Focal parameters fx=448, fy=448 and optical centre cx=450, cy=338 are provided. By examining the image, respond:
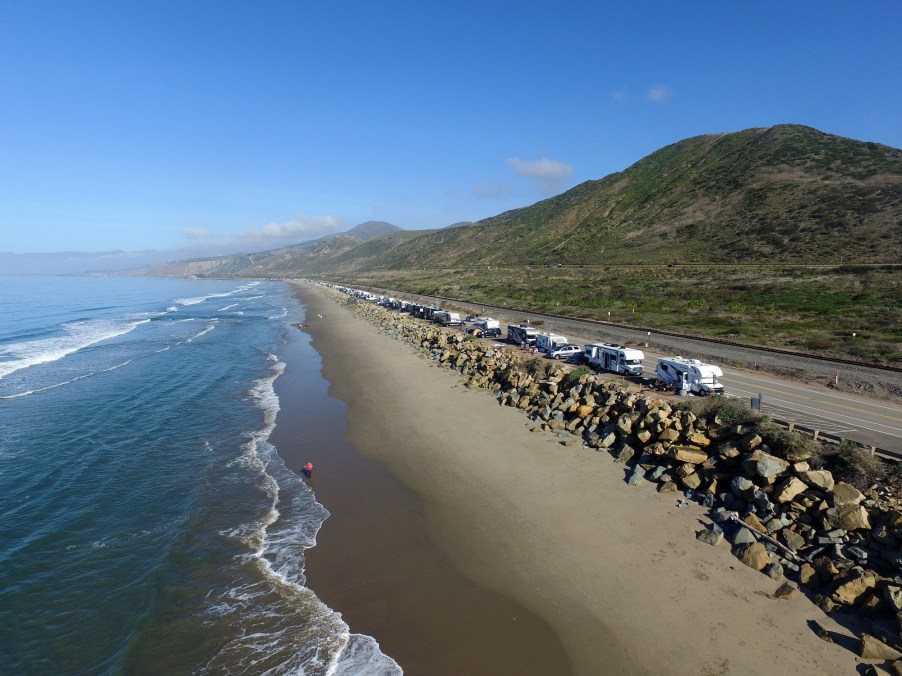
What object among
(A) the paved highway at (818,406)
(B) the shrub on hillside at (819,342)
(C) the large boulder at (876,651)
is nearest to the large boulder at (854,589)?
(C) the large boulder at (876,651)

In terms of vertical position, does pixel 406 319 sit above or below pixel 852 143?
below

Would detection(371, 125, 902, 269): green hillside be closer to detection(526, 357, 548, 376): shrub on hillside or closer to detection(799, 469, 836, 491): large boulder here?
detection(526, 357, 548, 376): shrub on hillside

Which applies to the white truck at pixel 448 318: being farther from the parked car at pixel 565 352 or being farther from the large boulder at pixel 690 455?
the large boulder at pixel 690 455

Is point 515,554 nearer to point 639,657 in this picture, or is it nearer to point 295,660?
point 639,657

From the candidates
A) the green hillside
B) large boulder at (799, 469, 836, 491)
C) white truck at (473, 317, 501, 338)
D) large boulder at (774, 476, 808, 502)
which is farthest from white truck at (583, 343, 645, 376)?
the green hillside

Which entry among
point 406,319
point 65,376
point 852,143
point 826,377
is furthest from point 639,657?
point 852,143

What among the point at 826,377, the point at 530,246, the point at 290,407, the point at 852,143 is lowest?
the point at 290,407

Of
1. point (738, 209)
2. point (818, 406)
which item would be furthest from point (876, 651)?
point (738, 209)

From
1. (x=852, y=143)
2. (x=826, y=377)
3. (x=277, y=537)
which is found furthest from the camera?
(x=852, y=143)

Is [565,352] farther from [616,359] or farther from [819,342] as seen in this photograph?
[819,342]
